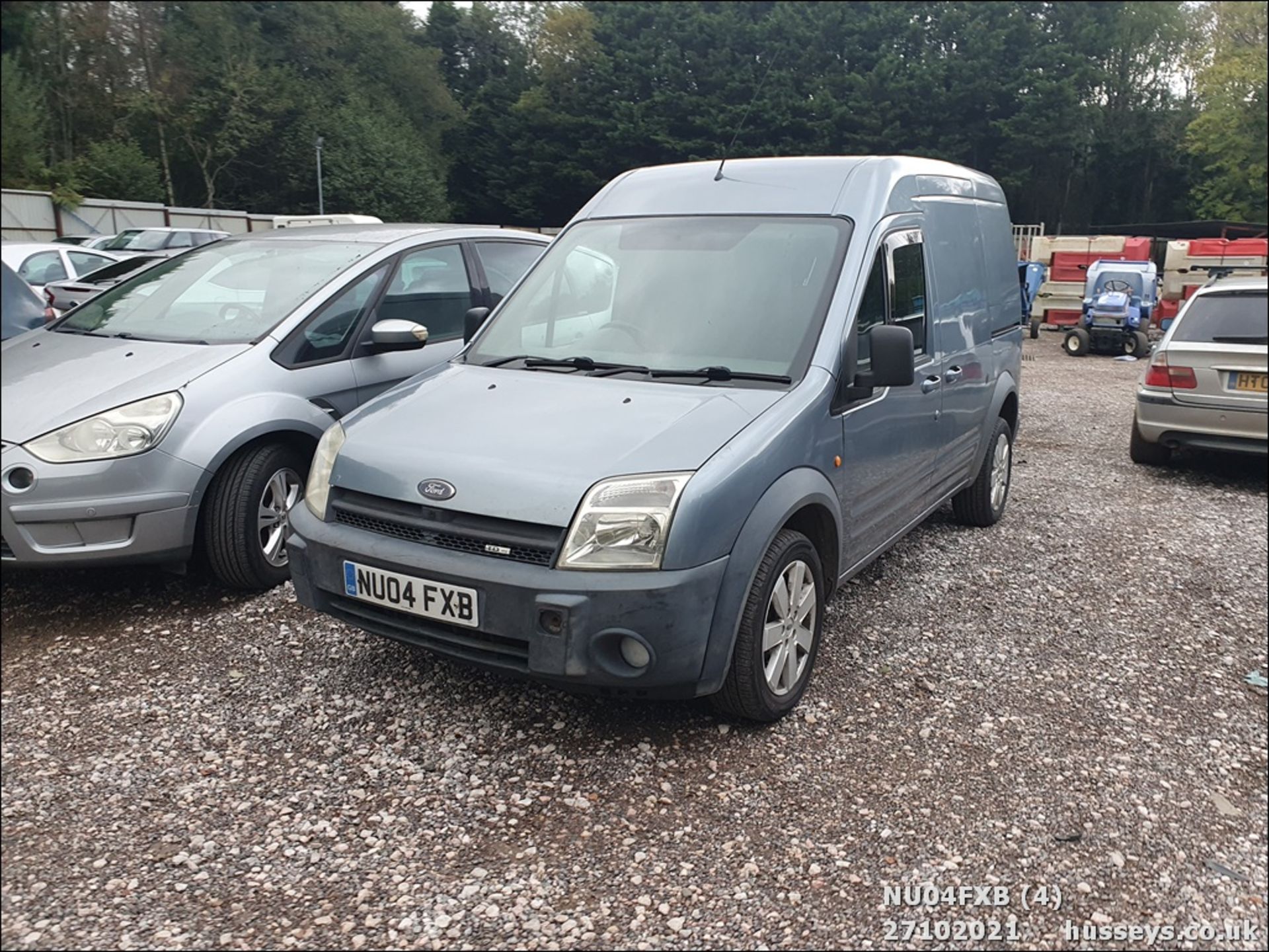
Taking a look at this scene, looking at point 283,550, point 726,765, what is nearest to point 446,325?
point 283,550

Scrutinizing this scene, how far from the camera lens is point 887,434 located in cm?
398

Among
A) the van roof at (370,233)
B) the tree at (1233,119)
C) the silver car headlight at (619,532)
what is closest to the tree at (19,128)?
the silver car headlight at (619,532)

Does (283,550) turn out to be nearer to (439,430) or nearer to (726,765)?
(439,430)

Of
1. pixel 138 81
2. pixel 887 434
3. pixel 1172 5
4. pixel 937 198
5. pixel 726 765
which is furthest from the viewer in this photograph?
pixel 1172 5

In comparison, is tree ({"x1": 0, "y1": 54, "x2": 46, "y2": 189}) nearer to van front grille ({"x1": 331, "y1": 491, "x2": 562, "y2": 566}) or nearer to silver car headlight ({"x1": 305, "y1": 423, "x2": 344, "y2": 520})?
van front grille ({"x1": 331, "y1": 491, "x2": 562, "y2": 566})

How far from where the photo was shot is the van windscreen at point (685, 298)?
3602 millimetres

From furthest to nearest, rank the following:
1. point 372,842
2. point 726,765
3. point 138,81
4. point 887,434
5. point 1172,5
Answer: point 1172,5 < point 887,434 < point 726,765 < point 372,842 < point 138,81

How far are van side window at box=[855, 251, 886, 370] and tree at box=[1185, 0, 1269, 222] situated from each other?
108 feet

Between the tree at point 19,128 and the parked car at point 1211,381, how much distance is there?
2168 mm

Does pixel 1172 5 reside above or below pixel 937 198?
above

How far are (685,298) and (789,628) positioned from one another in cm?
137

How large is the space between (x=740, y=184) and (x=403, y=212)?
856 centimetres

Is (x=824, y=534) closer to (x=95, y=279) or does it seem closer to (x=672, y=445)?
(x=672, y=445)

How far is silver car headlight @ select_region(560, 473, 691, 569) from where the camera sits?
2.80 m
